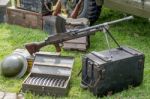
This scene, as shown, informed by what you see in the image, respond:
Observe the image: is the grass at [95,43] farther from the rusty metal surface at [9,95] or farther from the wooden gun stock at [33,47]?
the wooden gun stock at [33,47]

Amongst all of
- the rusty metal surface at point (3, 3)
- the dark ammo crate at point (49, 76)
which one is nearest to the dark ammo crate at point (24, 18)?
the rusty metal surface at point (3, 3)

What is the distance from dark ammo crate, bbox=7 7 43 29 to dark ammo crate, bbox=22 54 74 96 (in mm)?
1953

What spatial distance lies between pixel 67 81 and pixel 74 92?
0.52 ft

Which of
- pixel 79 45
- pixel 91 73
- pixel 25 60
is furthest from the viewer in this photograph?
pixel 79 45

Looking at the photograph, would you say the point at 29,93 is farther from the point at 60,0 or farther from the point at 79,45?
the point at 60,0

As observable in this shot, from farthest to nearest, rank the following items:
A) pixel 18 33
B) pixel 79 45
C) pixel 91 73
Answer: pixel 18 33
pixel 79 45
pixel 91 73

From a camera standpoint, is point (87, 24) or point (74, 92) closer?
point (74, 92)

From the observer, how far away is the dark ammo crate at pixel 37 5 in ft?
23.9

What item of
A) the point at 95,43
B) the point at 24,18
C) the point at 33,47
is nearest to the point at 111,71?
the point at 33,47

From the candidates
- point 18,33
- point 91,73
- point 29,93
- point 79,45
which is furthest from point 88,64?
point 18,33

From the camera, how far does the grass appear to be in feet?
16.3

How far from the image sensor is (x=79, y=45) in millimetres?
6281

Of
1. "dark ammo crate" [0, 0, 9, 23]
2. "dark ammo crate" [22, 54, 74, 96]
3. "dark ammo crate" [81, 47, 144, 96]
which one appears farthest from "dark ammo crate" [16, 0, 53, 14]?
"dark ammo crate" [81, 47, 144, 96]

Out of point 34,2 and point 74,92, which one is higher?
point 34,2
